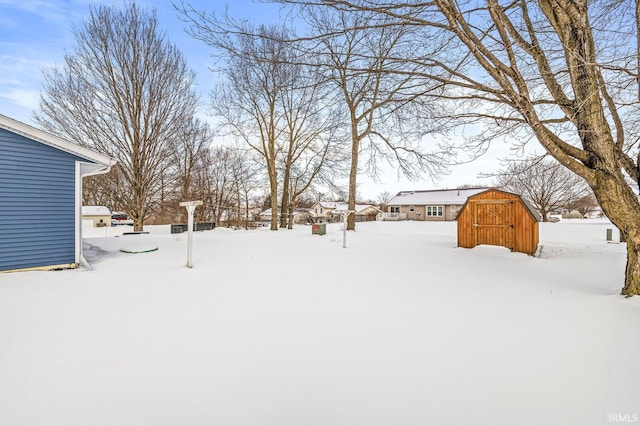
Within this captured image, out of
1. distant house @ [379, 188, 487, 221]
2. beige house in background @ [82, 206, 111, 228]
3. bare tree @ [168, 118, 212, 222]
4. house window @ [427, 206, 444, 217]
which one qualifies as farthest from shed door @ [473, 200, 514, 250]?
beige house in background @ [82, 206, 111, 228]

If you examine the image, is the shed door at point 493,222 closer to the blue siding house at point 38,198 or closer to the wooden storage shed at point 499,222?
the wooden storage shed at point 499,222

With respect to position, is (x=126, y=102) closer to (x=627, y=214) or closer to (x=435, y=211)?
(x=627, y=214)

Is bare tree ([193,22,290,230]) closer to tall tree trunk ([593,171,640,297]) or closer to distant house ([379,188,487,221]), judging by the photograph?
tall tree trunk ([593,171,640,297])

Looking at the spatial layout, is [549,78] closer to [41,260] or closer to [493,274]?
[493,274]

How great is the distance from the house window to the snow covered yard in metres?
29.2

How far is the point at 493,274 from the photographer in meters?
5.77

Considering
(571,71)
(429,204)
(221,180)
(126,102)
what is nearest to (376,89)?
(571,71)

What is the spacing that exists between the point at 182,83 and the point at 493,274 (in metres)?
16.6

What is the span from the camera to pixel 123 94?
559 inches

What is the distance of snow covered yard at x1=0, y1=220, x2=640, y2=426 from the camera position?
6.01ft

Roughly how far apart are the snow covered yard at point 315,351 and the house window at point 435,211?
1148 inches

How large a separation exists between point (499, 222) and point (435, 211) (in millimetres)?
25517

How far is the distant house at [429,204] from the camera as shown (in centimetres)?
3228

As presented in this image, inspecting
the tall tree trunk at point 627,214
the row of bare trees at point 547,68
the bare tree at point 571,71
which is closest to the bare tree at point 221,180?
the row of bare trees at point 547,68
